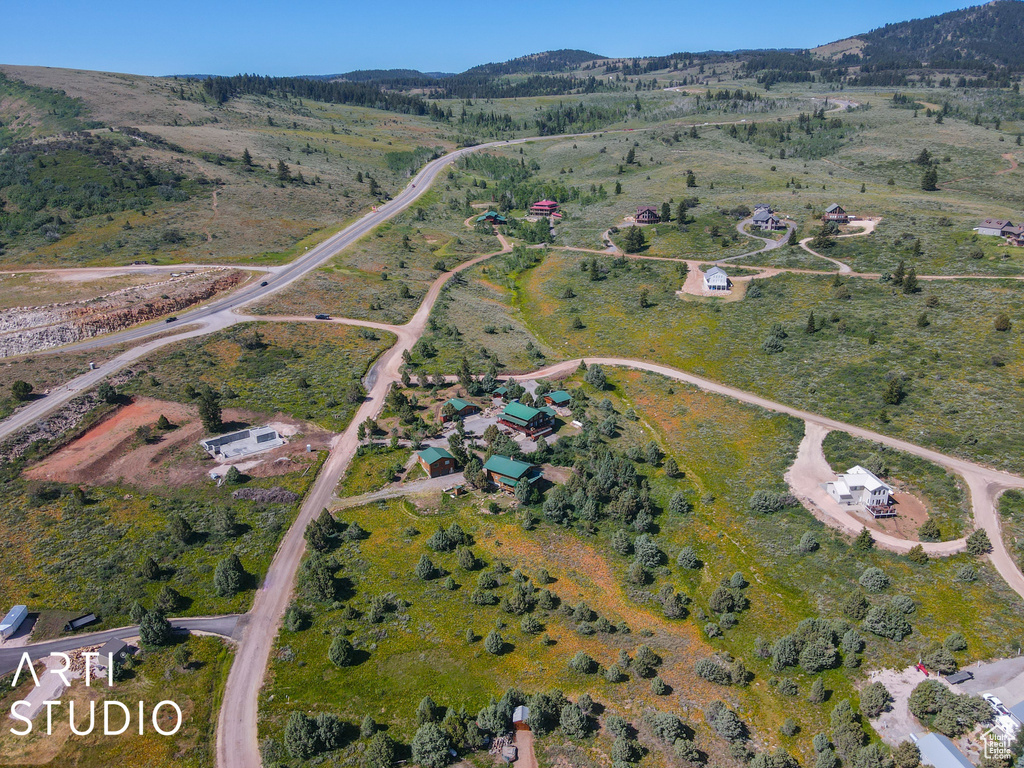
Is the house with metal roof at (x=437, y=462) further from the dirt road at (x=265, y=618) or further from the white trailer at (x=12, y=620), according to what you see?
the white trailer at (x=12, y=620)

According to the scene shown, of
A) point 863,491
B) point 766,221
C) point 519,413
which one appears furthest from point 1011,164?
point 519,413

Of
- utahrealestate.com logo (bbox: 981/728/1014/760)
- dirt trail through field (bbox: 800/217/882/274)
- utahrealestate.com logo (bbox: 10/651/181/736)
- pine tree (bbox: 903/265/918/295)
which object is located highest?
dirt trail through field (bbox: 800/217/882/274)

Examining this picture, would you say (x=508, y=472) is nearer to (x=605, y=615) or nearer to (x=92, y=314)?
(x=605, y=615)

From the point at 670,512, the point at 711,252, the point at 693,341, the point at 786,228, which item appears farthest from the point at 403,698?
the point at 786,228

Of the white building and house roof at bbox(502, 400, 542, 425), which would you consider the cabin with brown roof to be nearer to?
house roof at bbox(502, 400, 542, 425)

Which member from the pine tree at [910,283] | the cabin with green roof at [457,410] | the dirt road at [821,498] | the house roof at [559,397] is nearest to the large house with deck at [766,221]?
the pine tree at [910,283]

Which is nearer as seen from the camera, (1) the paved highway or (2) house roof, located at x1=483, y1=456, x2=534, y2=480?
(1) the paved highway

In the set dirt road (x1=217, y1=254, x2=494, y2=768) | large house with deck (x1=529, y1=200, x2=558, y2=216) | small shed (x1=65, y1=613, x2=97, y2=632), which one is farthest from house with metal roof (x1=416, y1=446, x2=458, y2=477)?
large house with deck (x1=529, y1=200, x2=558, y2=216)
